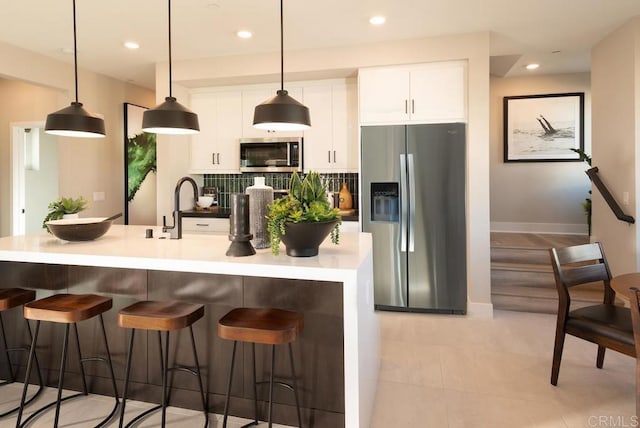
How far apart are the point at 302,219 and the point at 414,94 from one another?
8.56ft

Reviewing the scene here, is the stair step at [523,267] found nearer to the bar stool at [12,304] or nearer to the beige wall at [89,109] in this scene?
the bar stool at [12,304]

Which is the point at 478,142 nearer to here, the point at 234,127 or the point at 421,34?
the point at 421,34

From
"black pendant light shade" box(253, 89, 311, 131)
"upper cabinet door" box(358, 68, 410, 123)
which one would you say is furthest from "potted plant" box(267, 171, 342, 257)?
"upper cabinet door" box(358, 68, 410, 123)

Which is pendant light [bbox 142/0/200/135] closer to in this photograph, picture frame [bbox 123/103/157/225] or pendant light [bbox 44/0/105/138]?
pendant light [bbox 44/0/105/138]

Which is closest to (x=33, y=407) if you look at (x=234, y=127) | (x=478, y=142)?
(x=234, y=127)

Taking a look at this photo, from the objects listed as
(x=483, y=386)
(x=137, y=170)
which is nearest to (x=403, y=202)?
(x=483, y=386)

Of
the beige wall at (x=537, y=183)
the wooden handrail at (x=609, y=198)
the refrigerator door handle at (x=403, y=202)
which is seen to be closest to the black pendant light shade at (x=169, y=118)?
the refrigerator door handle at (x=403, y=202)

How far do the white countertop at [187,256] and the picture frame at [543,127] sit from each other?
4.25 meters

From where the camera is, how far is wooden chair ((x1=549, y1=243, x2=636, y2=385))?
224cm

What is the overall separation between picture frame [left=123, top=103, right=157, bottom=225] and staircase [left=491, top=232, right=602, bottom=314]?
4.65 metres

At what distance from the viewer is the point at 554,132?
5.70 meters

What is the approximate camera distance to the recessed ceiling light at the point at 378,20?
11.3 feet

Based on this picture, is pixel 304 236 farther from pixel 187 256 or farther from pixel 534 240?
pixel 534 240

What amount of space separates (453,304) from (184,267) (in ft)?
9.38
